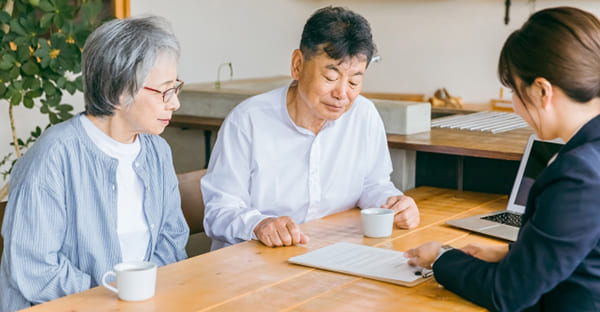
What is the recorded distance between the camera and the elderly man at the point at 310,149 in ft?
6.71

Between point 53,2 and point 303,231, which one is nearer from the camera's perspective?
point 303,231

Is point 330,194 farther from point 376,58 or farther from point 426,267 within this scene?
point 426,267

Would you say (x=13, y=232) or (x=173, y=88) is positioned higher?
(x=173, y=88)

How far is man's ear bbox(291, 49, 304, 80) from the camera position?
83.7 inches

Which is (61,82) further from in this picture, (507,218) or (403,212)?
(507,218)

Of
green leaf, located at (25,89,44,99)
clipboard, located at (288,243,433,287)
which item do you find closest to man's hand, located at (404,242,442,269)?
clipboard, located at (288,243,433,287)

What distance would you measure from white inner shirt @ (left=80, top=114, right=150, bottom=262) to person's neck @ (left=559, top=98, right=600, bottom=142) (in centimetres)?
104

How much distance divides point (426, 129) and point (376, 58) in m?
0.67

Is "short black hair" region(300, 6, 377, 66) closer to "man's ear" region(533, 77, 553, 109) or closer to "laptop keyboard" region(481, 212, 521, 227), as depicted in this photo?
"laptop keyboard" region(481, 212, 521, 227)

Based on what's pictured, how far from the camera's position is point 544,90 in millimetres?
1260

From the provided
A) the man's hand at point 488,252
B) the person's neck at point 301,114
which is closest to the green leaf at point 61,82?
the person's neck at point 301,114

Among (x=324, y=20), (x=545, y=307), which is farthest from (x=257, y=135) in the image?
(x=545, y=307)

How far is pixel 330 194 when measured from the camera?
2293 mm

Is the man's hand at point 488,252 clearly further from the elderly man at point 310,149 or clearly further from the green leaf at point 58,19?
the green leaf at point 58,19
